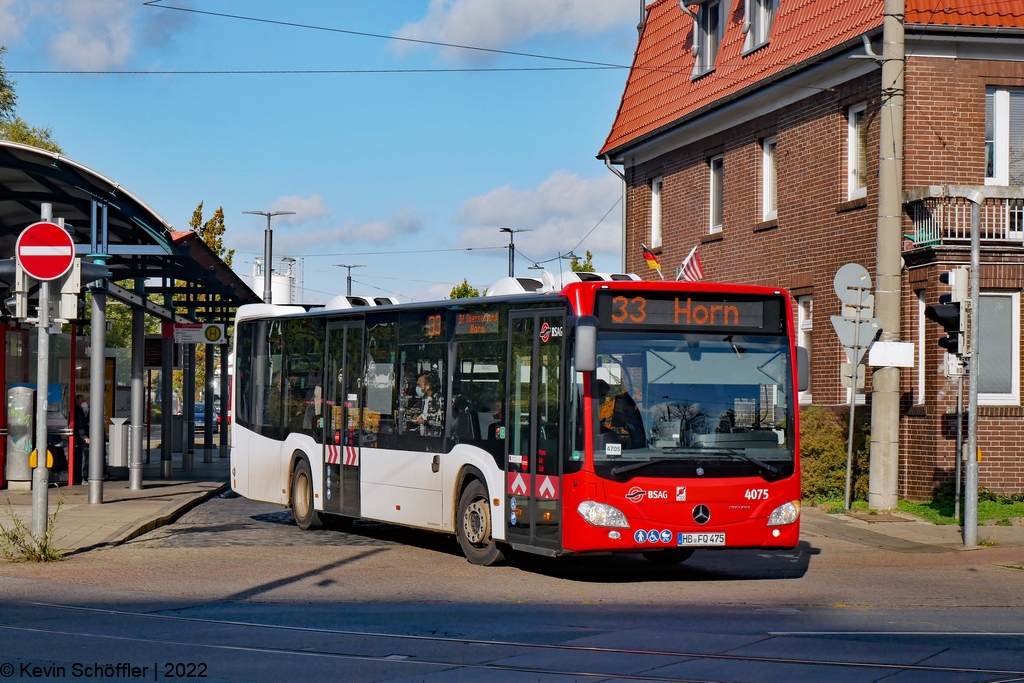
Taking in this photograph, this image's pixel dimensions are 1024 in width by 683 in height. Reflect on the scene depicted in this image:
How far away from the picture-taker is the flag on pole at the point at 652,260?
93.9 feet

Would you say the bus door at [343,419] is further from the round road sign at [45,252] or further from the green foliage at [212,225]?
the green foliage at [212,225]

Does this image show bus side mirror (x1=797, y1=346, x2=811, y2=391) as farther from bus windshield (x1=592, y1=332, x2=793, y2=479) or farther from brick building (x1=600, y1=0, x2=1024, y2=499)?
brick building (x1=600, y1=0, x2=1024, y2=499)

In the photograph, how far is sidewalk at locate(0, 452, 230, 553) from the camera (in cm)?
1558

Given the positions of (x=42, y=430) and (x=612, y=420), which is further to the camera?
(x=42, y=430)

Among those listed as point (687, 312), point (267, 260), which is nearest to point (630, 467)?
point (687, 312)

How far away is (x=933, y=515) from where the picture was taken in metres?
19.1

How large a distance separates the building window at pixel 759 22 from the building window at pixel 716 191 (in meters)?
2.77

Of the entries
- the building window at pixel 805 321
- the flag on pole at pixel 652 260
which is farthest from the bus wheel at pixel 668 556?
the flag on pole at pixel 652 260

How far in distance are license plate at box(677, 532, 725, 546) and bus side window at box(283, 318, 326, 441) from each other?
6.47 m

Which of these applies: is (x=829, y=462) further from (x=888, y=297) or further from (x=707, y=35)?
(x=707, y=35)

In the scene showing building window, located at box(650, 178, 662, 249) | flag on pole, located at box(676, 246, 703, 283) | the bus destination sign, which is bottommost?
the bus destination sign

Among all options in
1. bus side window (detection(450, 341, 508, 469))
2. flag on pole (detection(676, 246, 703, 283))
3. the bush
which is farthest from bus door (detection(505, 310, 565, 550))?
flag on pole (detection(676, 246, 703, 283))

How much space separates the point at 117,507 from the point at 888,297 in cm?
1140

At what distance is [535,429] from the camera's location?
12805mm
